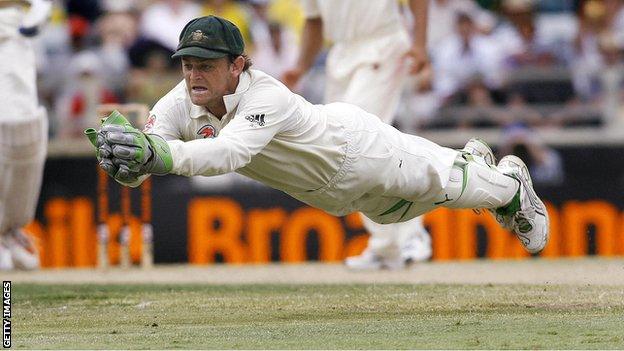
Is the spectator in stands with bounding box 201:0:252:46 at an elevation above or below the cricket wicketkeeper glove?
above

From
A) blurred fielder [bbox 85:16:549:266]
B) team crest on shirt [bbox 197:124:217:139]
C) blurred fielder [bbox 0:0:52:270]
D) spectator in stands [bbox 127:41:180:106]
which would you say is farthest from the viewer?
spectator in stands [bbox 127:41:180:106]

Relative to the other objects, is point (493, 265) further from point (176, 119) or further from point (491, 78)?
point (176, 119)

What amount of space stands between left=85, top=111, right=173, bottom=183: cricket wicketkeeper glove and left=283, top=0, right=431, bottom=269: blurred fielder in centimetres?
312

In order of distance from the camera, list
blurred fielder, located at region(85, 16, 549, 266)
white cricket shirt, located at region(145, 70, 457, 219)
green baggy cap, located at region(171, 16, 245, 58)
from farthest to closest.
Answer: green baggy cap, located at region(171, 16, 245, 58), white cricket shirt, located at region(145, 70, 457, 219), blurred fielder, located at region(85, 16, 549, 266)

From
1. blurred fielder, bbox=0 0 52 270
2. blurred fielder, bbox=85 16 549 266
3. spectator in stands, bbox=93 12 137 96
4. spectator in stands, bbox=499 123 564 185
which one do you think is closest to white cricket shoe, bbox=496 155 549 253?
blurred fielder, bbox=85 16 549 266

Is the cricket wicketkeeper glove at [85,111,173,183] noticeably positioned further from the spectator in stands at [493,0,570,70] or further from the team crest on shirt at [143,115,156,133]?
the spectator in stands at [493,0,570,70]

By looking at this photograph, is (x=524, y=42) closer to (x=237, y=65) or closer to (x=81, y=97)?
(x=81, y=97)

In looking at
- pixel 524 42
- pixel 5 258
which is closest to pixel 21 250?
pixel 5 258

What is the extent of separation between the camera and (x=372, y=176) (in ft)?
19.7

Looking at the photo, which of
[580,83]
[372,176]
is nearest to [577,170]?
[580,83]

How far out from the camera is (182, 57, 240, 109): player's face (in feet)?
18.1

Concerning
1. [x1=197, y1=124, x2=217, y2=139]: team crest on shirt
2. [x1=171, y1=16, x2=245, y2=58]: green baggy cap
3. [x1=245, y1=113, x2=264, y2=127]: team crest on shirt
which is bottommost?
[x1=197, y1=124, x2=217, y2=139]: team crest on shirt

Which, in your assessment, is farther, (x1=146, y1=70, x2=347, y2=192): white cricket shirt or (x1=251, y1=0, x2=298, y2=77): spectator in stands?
(x1=251, y1=0, x2=298, y2=77): spectator in stands

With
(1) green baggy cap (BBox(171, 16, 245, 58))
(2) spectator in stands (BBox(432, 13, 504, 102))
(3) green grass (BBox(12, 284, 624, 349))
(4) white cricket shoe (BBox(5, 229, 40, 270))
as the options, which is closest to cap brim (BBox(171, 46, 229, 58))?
(1) green baggy cap (BBox(171, 16, 245, 58))
